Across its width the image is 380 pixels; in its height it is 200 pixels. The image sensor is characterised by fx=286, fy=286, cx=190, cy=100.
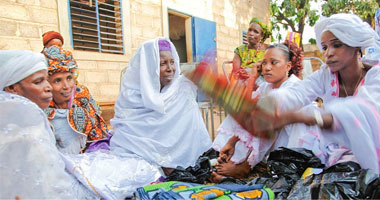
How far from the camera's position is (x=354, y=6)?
1273 centimetres

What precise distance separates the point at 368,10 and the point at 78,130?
535 inches

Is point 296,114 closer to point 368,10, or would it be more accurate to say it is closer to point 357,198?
point 357,198

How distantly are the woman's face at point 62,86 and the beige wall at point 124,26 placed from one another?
7.03 ft

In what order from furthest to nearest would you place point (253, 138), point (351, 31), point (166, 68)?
1. point (166, 68)
2. point (253, 138)
3. point (351, 31)

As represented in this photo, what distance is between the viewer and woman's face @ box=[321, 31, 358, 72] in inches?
75.0

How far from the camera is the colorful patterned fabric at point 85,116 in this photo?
265cm

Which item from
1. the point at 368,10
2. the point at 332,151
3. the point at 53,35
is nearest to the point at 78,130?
the point at 53,35

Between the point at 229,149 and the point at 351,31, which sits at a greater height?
the point at 351,31

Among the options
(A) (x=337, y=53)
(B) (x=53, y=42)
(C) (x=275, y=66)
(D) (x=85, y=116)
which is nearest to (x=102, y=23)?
(B) (x=53, y=42)

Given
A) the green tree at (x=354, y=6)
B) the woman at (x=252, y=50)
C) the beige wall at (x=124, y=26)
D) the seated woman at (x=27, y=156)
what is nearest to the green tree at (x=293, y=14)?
the green tree at (x=354, y=6)

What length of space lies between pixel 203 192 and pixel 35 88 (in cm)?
127

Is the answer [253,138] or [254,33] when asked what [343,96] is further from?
[254,33]

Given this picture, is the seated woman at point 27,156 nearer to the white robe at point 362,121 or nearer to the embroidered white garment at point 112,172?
the embroidered white garment at point 112,172

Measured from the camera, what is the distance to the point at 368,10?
483 inches
